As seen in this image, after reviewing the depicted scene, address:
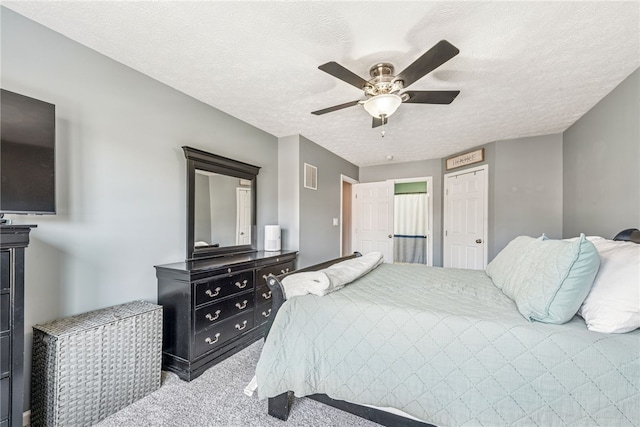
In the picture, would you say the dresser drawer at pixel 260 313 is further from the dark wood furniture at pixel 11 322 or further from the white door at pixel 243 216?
the dark wood furniture at pixel 11 322

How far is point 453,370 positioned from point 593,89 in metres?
2.87

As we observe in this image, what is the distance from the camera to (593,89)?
236 cm

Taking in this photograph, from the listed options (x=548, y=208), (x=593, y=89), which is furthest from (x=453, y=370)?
(x=548, y=208)

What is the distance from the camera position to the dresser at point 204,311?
202cm

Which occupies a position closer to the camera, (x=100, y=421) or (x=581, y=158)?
(x=100, y=421)

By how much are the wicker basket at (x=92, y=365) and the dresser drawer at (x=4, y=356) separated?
0.27 metres

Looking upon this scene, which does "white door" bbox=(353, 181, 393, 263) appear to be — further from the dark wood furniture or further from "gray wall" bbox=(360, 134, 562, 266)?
the dark wood furniture

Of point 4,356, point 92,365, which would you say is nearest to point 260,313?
point 92,365

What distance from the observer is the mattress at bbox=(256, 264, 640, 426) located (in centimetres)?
100

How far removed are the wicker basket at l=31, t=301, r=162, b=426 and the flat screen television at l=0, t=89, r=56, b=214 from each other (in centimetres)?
72

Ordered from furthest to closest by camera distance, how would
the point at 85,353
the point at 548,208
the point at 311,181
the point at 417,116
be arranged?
the point at 311,181, the point at 548,208, the point at 417,116, the point at 85,353

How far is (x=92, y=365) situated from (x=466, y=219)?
15.7ft

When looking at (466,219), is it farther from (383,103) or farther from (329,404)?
(329,404)

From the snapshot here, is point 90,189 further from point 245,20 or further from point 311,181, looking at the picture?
point 311,181
